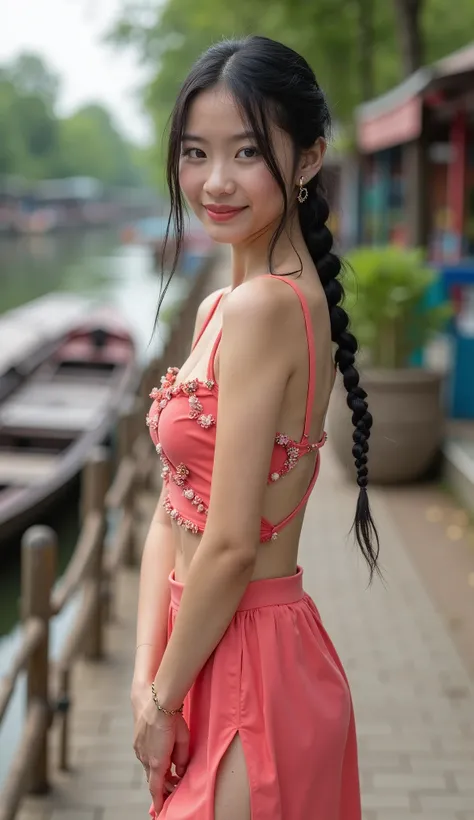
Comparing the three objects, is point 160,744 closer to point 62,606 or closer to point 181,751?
point 181,751

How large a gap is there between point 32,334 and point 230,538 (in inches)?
593

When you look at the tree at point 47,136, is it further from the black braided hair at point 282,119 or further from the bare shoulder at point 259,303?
the bare shoulder at point 259,303

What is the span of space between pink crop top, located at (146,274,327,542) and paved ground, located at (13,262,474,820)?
84.9 inches

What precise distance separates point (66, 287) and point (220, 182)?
119 feet

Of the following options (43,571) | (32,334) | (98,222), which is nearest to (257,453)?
(43,571)

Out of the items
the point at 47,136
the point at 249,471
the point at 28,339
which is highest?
the point at 47,136

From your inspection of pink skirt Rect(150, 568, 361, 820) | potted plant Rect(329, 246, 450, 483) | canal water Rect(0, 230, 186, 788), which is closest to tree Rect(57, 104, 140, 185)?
canal water Rect(0, 230, 186, 788)

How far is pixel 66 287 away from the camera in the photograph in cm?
3738

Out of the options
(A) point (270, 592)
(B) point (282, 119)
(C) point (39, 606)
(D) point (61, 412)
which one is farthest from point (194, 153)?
(D) point (61, 412)

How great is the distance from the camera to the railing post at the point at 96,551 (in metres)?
4.95

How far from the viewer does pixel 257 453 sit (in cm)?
158

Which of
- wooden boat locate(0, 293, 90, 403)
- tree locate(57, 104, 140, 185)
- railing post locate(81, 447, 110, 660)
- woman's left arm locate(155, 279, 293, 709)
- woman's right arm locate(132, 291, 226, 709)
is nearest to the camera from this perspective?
woman's left arm locate(155, 279, 293, 709)

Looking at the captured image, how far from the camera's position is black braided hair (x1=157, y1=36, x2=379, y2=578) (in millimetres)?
1641

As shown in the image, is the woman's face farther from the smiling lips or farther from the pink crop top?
the pink crop top
